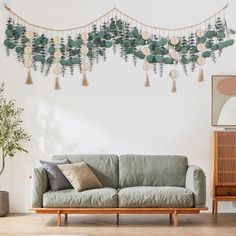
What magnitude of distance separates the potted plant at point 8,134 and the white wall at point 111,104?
3.7 inches

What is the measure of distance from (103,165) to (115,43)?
1.60 meters

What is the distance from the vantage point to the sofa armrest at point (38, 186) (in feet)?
19.1

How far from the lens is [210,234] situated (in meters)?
5.45

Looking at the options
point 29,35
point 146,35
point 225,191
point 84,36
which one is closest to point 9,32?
point 29,35

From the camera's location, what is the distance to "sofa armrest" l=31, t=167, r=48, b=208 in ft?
19.1

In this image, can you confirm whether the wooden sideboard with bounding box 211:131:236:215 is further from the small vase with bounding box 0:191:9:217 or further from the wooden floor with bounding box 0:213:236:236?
the small vase with bounding box 0:191:9:217

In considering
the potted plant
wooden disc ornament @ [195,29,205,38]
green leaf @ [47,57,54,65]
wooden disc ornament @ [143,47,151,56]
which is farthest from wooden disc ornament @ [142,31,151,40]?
the potted plant

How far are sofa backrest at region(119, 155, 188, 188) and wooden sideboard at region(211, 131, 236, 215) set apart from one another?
41cm

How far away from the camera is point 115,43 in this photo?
22.7ft

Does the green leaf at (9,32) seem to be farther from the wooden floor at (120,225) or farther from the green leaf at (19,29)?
the wooden floor at (120,225)

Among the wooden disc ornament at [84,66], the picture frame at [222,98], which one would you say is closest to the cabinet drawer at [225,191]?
the picture frame at [222,98]

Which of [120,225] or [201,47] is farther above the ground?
[201,47]

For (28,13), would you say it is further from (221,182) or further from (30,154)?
(221,182)

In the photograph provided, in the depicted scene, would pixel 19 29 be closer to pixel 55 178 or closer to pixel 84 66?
pixel 84 66
